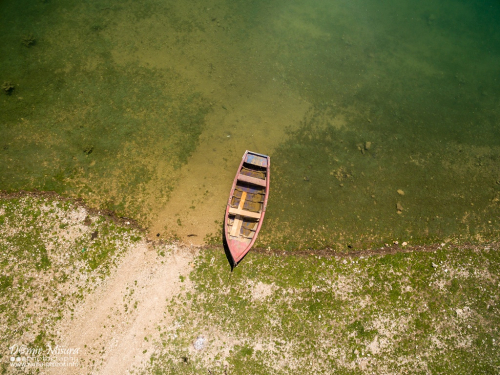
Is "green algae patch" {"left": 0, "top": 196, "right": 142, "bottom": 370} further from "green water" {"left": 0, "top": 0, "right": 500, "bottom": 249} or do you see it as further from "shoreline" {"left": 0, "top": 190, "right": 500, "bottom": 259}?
"green water" {"left": 0, "top": 0, "right": 500, "bottom": 249}

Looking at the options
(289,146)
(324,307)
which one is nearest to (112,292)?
(324,307)

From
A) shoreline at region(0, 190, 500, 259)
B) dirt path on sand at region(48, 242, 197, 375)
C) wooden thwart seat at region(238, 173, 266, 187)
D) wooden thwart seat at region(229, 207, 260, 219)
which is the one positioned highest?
wooden thwart seat at region(238, 173, 266, 187)

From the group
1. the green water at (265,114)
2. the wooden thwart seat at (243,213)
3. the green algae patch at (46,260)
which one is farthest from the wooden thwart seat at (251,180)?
the green algae patch at (46,260)

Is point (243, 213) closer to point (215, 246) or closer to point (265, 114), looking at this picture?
point (215, 246)

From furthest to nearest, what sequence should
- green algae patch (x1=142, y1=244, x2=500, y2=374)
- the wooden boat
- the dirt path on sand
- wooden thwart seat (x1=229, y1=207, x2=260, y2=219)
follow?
1. wooden thwart seat (x1=229, y1=207, x2=260, y2=219)
2. the wooden boat
3. green algae patch (x1=142, y1=244, x2=500, y2=374)
4. the dirt path on sand

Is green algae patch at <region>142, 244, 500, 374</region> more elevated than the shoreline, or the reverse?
the shoreline

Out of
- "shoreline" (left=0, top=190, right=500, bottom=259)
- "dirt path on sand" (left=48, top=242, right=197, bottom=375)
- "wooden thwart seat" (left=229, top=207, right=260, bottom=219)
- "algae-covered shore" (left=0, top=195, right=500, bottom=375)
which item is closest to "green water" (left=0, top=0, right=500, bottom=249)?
"shoreline" (left=0, top=190, right=500, bottom=259)
